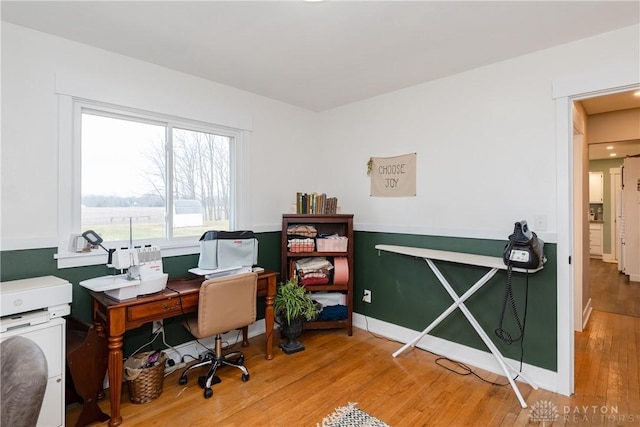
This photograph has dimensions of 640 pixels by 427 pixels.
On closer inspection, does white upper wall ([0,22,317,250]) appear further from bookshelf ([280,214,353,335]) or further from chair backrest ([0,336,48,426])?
chair backrest ([0,336,48,426])

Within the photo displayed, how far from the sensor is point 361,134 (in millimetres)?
3570

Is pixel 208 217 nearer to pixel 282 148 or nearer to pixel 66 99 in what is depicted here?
pixel 282 148

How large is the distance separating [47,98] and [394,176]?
2808 millimetres

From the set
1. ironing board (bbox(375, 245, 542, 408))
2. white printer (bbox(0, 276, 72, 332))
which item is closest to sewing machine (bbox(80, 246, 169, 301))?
white printer (bbox(0, 276, 72, 332))

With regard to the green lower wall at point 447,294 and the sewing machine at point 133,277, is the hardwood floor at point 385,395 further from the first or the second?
the sewing machine at point 133,277

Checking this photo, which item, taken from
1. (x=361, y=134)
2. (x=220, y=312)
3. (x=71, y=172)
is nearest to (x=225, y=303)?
(x=220, y=312)

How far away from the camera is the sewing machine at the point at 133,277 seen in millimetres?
2074

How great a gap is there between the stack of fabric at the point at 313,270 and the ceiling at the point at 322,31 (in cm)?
180

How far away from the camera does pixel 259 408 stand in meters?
2.14

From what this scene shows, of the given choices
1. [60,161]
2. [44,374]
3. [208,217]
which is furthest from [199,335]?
[60,161]

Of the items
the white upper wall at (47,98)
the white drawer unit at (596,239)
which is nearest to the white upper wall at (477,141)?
the white upper wall at (47,98)

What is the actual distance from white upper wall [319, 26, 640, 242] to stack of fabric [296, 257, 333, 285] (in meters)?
0.59

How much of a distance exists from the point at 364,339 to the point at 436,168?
1.80 metres

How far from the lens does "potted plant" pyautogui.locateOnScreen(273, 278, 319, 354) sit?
2961 millimetres
